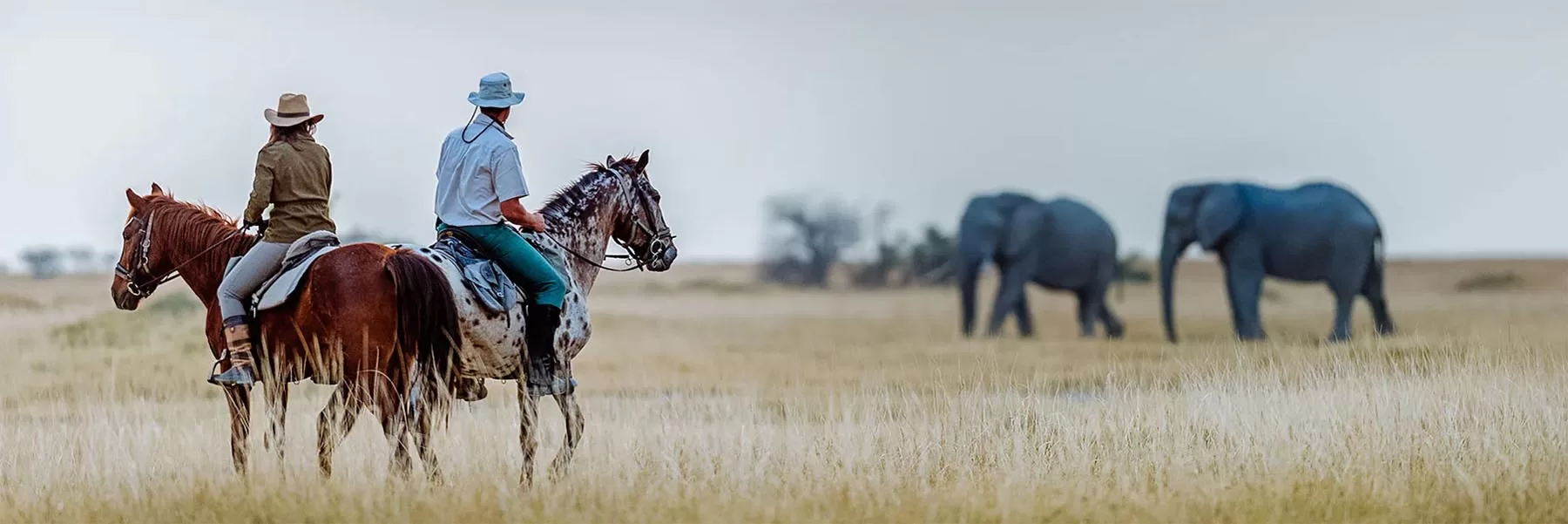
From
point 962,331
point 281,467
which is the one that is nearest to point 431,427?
point 281,467

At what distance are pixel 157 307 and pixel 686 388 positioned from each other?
1422 centimetres

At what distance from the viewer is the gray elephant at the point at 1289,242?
27500 mm

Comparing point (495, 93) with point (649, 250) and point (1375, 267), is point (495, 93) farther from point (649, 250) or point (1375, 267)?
point (1375, 267)

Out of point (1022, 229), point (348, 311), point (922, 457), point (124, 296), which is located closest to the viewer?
point (348, 311)

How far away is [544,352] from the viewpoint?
33.1 feet

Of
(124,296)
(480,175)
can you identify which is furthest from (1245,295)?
(124,296)

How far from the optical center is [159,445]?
11.1 metres

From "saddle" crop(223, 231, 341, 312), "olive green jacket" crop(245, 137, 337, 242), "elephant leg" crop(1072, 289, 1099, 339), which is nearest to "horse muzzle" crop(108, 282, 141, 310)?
"saddle" crop(223, 231, 341, 312)

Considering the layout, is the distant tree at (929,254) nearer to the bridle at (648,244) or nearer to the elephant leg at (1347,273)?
the elephant leg at (1347,273)

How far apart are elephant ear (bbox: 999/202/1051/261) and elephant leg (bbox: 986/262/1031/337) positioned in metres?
0.21

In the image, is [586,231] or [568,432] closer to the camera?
[568,432]

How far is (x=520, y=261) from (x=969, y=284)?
21.6 metres

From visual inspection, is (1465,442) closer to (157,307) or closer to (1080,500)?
(1080,500)

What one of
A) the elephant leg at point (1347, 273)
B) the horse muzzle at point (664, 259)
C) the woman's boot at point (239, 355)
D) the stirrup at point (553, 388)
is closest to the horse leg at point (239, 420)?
the woman's boot at point (239, 355)
